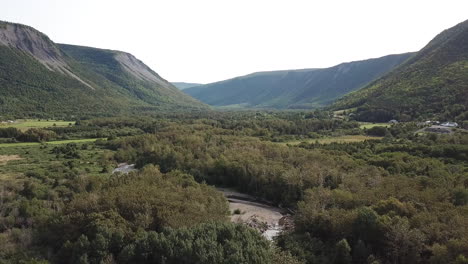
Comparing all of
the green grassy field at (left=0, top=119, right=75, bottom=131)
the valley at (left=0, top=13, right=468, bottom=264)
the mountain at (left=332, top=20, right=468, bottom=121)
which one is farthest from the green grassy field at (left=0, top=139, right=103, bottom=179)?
the mountain at (left=332, top=20, right=468, bottom=121)

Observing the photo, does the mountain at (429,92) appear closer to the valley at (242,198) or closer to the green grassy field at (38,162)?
the valley at (242,198)

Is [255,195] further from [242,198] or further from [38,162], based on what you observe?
[38,162]

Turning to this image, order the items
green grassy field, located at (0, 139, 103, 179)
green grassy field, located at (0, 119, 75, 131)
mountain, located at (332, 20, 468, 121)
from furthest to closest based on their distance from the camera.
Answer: green grassy field, located at (0, 119, 75, 131)
mountain, located at (332, 20, 468, 121)
green grassy field, located at (0, 139, 103, 179)

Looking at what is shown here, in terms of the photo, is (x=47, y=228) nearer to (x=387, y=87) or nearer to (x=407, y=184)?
(x=407, y=184)

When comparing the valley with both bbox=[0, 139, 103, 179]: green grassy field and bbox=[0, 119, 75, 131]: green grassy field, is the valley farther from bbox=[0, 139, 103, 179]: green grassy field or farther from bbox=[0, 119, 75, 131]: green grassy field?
bbox=[0, 119, 75, 131]: green grassy field

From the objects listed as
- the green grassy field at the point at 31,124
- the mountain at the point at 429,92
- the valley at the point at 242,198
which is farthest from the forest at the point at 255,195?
the green grassy field at the point at 31,124

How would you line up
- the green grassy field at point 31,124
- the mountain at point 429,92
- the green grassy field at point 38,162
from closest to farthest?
the green grassy field at point 38,162
the mountain at point 429,92
the green grassy field at point 31,124

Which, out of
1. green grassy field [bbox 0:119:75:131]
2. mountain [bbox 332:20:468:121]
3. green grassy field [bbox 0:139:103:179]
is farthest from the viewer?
green grassy field [bbox 0:119:75:131]
